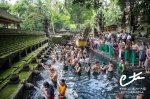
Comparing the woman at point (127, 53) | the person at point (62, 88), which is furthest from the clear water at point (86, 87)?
the woman at point (127, 53)

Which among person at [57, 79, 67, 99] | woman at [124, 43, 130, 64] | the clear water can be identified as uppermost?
woman at [124, 43, 130, 64]

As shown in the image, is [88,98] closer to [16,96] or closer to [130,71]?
[16,96]

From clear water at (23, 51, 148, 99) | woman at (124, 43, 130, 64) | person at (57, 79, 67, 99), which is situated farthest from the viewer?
woman at (124, 43, 130, 64)

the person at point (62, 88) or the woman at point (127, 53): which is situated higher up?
the woman at point (127, 53)

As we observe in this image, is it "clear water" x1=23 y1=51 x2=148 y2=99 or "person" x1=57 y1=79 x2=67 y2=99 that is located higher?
"person" x1=57 y1=79 x2=67 y2=99

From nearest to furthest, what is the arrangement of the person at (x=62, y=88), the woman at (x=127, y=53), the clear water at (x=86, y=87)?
the person at (x=62, y=88) → the clear water at (x=86, y=87) → the woman at (x=127, y=53)

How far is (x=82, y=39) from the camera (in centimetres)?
3247

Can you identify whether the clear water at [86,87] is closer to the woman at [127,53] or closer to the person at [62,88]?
the person at [62,88]

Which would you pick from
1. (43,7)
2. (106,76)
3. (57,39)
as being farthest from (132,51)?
(43,7)

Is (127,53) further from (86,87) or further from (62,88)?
(62,88)

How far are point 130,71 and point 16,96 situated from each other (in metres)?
9.13

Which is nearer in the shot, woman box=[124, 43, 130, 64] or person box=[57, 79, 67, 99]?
person box=[57, 79, 67, 99]

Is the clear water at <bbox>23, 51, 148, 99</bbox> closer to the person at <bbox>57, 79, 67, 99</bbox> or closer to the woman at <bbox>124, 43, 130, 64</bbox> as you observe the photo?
the person at <bbox>57, 79, 67, 99</bbox>

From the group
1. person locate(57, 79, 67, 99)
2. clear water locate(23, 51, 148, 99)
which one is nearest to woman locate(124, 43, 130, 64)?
clear water locate(23, 51, 148, 99)
